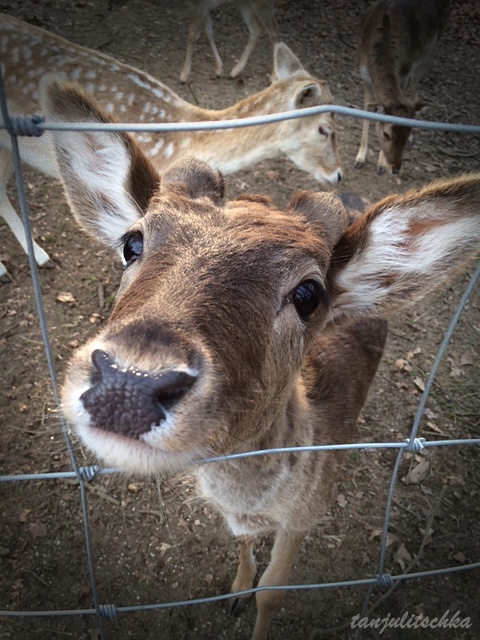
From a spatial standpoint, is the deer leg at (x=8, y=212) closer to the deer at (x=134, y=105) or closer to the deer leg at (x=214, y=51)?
the deer at (x=134, y=105)

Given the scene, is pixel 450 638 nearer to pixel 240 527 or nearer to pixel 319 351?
pixel 240 527

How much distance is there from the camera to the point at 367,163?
6426 mm

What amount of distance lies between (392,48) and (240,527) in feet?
20.8

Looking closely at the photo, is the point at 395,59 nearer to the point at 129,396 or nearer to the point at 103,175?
the point at 103,175

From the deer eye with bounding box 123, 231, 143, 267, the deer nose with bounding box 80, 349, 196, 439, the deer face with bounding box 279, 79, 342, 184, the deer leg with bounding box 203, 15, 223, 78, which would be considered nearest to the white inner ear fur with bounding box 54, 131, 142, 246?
the deer eye with bounding box 123, 231, 143, 267

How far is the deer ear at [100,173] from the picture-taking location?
1825mm

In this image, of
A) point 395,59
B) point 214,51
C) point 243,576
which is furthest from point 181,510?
point 214,51

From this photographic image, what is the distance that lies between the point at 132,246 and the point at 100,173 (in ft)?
1.45

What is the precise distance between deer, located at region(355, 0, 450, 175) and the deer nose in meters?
5.21

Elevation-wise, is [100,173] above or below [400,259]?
above

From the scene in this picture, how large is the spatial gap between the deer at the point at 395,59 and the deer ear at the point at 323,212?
402 cm

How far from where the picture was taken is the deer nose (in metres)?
1.16

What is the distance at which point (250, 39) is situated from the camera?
24.8 feet

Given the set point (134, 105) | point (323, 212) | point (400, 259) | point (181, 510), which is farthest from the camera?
point (134, 105)
